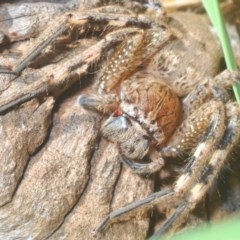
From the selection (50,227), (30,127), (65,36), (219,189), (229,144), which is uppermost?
(65,36)

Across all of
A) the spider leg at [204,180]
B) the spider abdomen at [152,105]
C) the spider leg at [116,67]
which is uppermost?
the spider leg at [116,67]

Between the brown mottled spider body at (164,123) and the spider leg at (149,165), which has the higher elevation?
the brown mottled spider body at (164,123)

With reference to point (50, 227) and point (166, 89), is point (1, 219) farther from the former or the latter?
point (166, 89)

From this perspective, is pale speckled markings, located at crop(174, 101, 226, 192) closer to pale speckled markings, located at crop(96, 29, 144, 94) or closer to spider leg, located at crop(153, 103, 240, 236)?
spider leg, located at crop(153, 103, 240, 236)

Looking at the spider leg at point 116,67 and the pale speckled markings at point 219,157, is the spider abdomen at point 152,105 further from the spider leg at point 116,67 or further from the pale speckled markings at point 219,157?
the pale speckled markings at point 219,157

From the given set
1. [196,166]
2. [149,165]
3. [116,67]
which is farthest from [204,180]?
[116,67]

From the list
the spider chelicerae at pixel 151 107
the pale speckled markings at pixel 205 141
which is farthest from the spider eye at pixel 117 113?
the pale speckled markings at pixel 205 141

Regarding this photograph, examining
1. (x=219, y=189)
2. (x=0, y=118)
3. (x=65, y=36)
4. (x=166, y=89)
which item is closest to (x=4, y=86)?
(x=0, y=118)

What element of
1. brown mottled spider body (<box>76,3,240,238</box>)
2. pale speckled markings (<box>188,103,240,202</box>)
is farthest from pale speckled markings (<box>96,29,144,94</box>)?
pale speckled markings (<box>188,103,240,202</box>)
